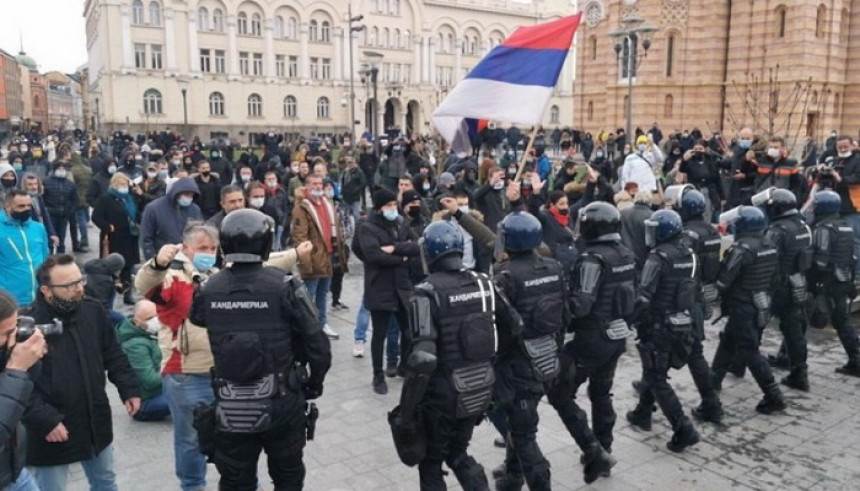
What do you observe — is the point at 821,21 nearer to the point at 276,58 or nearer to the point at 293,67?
the point at 293,67

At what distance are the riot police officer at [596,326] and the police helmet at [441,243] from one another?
123cm

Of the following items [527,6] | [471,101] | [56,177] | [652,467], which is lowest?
[652,467]

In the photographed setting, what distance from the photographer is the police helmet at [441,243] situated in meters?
4.32

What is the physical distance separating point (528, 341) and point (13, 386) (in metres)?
3.00

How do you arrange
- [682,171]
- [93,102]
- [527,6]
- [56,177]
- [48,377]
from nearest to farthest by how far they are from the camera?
[48,377]
[56,177]
[682,171]
[93,102]
[527,6]

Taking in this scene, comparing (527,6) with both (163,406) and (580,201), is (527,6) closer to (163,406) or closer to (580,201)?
(580,201)

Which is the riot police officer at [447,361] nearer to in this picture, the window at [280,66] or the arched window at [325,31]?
the window at [280,66]

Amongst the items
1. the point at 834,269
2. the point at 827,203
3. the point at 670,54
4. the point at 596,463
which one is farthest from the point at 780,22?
the point at 596,463

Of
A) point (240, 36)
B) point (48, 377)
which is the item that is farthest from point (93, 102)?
point (48, 377)

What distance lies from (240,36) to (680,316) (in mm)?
53383

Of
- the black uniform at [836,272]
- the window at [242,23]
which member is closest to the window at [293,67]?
the window at [242,23]

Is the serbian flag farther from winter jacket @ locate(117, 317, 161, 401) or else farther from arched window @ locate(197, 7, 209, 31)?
arched window @ locate(197, 7, 209, 31)

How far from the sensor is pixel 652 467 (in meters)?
5.42

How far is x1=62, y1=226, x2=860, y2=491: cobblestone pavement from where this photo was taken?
16.9ft
